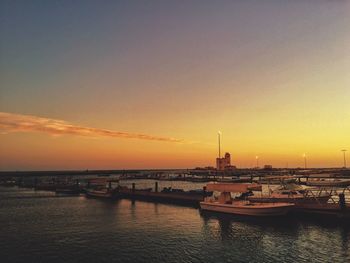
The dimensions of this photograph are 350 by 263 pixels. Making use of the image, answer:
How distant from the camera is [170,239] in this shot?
36219 millimetres

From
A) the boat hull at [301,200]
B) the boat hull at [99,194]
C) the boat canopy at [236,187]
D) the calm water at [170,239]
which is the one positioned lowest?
the calm water at [170,239]

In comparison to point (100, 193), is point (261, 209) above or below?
above

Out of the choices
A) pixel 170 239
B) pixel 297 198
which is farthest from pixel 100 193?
pixel 170 239

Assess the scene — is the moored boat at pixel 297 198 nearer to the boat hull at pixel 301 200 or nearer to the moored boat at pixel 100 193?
the boat hull at pixel 301 200

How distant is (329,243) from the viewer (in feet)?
108

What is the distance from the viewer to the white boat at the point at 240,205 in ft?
151

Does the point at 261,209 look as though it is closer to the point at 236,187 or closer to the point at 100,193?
the point at 236,187

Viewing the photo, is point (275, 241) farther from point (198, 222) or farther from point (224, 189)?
point (224, 189)

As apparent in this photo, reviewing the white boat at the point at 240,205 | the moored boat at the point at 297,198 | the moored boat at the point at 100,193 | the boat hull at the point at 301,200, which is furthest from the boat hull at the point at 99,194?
the boat hull at the point at 301,200

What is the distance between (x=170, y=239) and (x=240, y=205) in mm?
16760

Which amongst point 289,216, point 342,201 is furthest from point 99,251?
point 342,201

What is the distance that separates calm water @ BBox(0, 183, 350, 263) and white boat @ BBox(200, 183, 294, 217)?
1431 mm

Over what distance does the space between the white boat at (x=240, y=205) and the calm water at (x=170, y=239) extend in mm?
1431

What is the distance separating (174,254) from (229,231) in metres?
11.8
